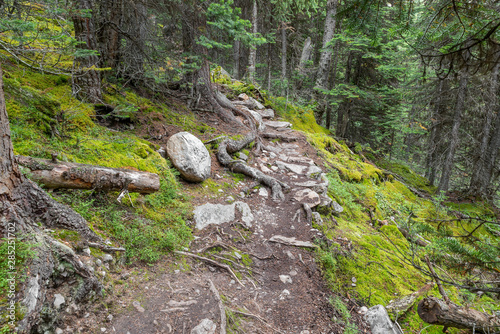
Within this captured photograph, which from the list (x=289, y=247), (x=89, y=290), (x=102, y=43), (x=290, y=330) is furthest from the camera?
(x=102, y=43)

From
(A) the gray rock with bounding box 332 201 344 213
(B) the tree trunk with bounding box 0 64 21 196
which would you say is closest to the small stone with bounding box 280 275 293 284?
(A) the gray rock with bounding box 332 201 344 213

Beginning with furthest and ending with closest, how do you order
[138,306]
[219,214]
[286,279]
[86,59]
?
[86,59]
[219,214]
[286,279]
[138,306]

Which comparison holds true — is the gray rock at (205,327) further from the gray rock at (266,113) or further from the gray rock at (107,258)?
the gray rock at (266,113)

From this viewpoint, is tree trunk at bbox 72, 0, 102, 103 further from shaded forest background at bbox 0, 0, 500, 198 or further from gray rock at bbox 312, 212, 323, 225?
gray rock at bbox 312, 212, 323, 225

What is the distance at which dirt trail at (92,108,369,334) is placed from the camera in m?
2.77

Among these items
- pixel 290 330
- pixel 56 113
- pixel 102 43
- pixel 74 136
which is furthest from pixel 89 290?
pixel 102 43

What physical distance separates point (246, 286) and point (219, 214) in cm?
171

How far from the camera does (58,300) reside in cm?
219

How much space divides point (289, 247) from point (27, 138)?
483cm

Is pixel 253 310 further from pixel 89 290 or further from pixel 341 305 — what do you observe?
pixel 89 290

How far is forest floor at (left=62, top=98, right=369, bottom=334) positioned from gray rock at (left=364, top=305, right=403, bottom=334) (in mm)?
136

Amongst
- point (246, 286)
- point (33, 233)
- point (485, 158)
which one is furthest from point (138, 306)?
point (485, 158)

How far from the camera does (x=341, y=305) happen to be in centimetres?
375

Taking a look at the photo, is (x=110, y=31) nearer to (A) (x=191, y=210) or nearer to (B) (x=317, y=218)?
(A) (x=191, y=210)
